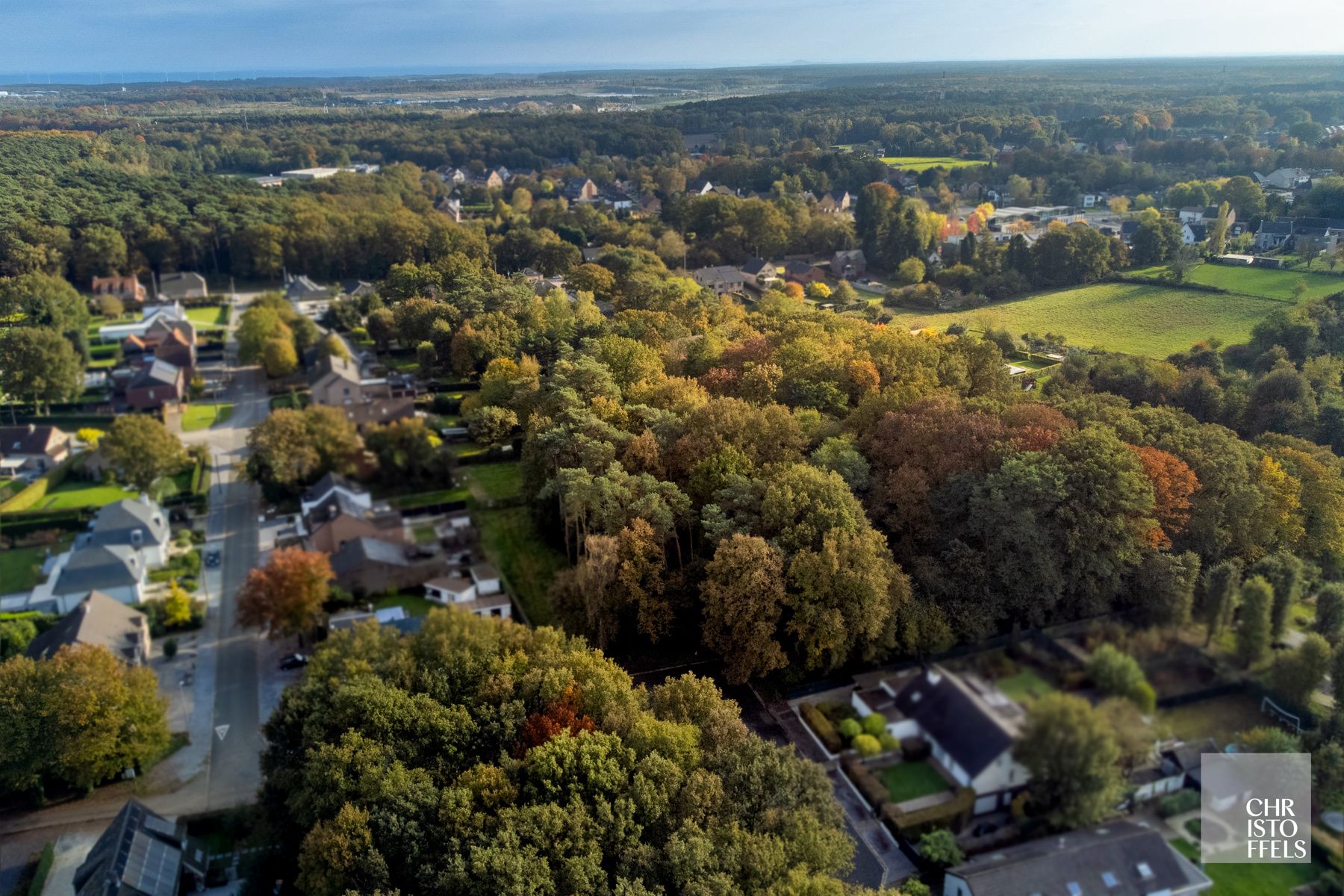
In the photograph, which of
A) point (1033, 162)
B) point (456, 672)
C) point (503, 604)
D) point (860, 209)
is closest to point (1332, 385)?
point (503, 604)

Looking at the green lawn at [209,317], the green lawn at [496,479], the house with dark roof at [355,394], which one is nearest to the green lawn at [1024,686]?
the green lawn at [496,479]

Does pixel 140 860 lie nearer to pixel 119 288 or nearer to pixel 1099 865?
pixel 1099 865

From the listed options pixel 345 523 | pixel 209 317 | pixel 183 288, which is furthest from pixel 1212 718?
pixel 183 288

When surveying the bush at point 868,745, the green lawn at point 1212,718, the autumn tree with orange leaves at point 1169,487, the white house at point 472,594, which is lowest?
the white house at point 472,594

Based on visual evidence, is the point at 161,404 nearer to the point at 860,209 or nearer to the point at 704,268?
the point at 704,268

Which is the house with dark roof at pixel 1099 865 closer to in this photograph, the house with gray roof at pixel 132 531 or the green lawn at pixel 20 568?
the house with gray roof at pixel 132 531
